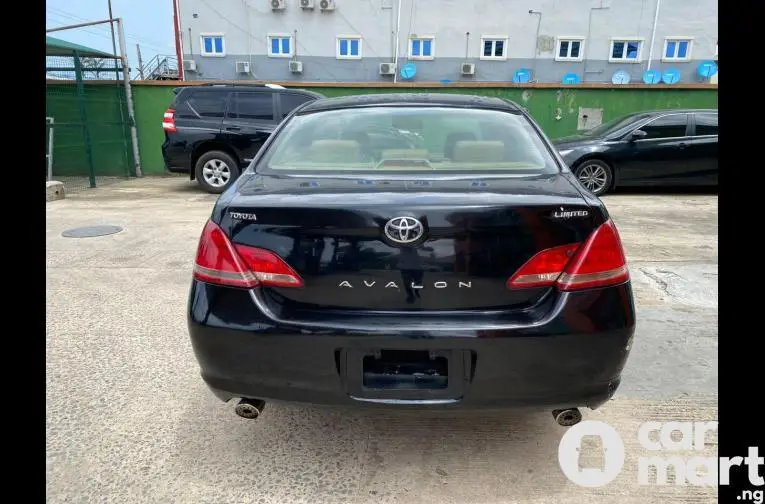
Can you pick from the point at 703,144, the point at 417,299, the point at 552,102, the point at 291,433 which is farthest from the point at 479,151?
the point at 552,102

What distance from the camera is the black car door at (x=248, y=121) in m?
8.73

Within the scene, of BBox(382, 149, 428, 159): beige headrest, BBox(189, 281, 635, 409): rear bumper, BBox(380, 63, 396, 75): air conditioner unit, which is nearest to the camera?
BBox(189, 281, 635, 409): rear bumper

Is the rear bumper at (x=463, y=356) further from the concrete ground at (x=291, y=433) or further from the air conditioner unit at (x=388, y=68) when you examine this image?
the air conditioner unit at (x=388, y=68)

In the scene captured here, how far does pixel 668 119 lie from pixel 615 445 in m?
7.84

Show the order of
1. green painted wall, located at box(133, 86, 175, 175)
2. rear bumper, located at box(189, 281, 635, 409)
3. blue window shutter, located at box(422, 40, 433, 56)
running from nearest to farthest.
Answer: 1. rear bumper, located at box(189, 281, 635, 409)
2. green painted wall, located at box(133, 86, 175, 175)
3. blue window shutter, located at box(422, 40, 433, 56)

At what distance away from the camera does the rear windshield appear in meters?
2.29

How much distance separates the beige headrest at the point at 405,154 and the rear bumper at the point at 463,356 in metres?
1.03

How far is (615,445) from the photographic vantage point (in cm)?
223

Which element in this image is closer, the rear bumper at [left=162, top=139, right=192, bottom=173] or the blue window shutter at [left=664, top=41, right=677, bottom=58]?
the rear bumper at [left=162, top=139, right=192, bottom=173]

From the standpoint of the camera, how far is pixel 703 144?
27.5 feet

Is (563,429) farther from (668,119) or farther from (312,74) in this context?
(312,74)

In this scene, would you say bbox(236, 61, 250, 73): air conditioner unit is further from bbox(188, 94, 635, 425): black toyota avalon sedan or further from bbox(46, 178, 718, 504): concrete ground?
bbox(188, 94, 635, 425): black toyota avalon sedan

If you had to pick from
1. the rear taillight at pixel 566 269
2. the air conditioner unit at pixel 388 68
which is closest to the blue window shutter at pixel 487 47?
the air conditioner unit at pixel 388 68

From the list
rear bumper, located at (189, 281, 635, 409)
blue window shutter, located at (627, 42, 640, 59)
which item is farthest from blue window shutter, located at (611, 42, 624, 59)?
rear bumper, located at (189, 281, 635, 409)
